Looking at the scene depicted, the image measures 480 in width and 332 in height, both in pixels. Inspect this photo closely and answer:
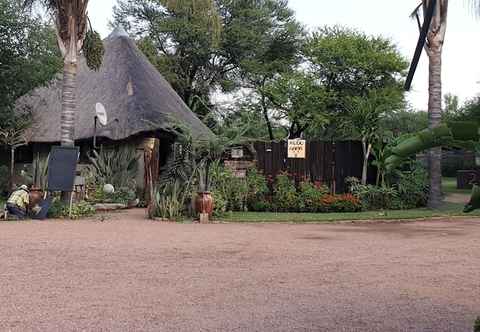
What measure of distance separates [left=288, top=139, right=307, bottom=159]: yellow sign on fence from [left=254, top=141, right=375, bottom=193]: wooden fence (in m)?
0.23

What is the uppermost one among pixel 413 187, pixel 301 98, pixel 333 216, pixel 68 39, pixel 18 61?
pixel 301 98

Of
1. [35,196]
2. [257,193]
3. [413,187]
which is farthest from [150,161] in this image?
[413,187]

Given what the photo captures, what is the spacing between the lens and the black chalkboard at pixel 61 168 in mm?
12422

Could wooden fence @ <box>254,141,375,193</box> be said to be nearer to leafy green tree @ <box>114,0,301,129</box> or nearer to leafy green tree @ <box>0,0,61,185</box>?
leafy green tree @ <box>0,0,61,185</box>

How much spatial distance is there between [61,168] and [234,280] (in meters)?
7.74

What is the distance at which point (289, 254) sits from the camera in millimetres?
7730

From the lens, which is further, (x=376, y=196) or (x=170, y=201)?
(x=376, y=196)

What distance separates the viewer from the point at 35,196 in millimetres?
12477

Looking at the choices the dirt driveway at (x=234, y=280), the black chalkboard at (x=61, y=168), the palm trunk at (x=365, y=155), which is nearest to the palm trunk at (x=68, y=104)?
the black chalkboard at (x=61, y=168)

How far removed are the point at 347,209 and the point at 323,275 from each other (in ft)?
30.6

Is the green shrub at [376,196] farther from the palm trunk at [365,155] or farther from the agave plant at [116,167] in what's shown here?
the agave plant at [116,167]

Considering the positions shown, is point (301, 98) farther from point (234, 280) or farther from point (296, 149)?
point (234, 280)

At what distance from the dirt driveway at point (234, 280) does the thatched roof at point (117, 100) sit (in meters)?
7.63

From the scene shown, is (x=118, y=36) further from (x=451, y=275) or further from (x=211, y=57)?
(x=451, y=275)
